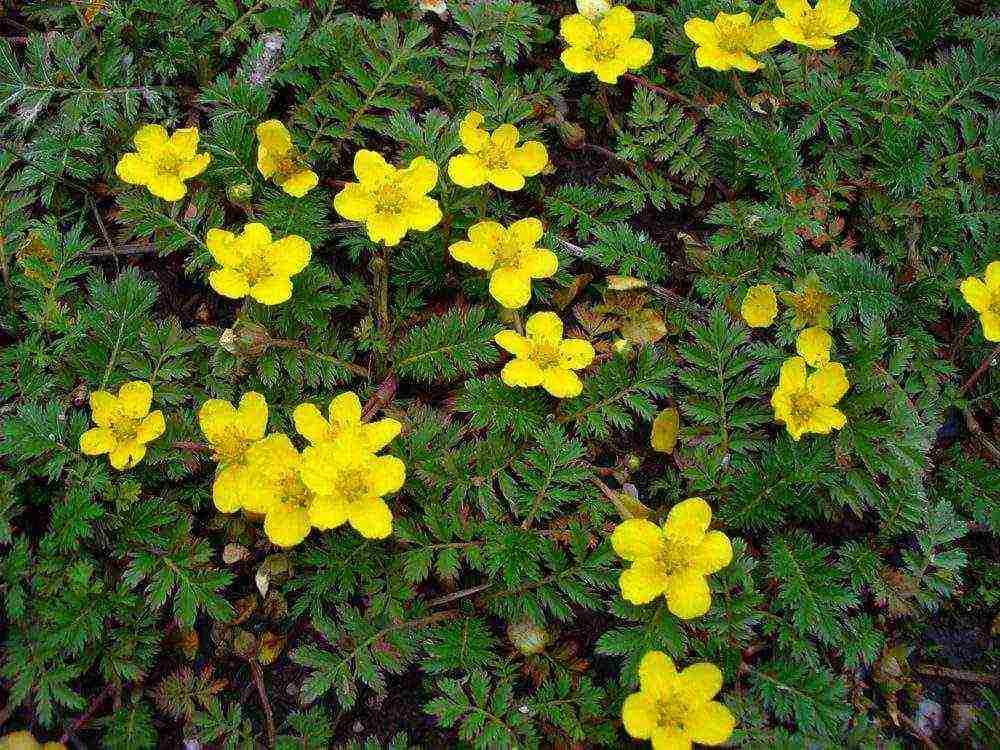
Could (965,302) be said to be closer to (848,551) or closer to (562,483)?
(848,551)

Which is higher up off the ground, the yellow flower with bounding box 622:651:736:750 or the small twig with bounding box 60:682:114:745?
the yellow flower with bounding box 622:651:736:750

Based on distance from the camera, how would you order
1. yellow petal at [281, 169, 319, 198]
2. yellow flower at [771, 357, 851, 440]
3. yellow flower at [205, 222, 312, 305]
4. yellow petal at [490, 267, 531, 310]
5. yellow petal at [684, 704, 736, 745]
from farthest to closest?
1. yellow petal at [281, 169, 319, 198]
2. yellow petal at [490, 267, 531, 310]
3. yellow flower at [205, 222, 312, 305]
4. yellow flower at [771, 357, 851, 440]
5. yellow petal at [684, 704, 736, 745]

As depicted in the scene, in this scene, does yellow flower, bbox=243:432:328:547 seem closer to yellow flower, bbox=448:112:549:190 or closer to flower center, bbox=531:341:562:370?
flower center, bbox=531:341:562:370

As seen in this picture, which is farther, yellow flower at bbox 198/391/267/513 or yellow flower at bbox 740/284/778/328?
yellow flower at bbox 740/284/778/328

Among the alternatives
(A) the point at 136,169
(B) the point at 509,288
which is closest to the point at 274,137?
(A) the point at 136,169

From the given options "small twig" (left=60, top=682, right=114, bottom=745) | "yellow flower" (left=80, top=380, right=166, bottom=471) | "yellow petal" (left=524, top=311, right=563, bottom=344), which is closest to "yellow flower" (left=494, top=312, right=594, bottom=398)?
"yellow petal" (left=524, top=311, right=563, bottom=344)

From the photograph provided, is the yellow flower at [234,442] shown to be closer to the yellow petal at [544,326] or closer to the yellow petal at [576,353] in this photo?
the yellow petal at [544,326]
